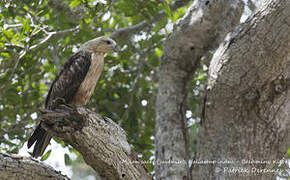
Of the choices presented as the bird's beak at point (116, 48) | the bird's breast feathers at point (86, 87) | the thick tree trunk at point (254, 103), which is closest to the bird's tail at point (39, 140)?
the bird's breast feathers at point (86, 87)

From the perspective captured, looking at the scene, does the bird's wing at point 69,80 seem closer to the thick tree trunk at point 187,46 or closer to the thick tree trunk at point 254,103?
the thick tree trunk at point 187,46

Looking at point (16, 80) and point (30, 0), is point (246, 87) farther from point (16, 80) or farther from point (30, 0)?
point (16, 80)

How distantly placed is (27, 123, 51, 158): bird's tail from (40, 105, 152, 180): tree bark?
109cm

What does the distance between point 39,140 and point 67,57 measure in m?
1.77

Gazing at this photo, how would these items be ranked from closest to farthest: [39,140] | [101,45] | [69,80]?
[39,140] < [69,80] < [101,45]

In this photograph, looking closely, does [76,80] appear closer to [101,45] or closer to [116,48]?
[101,45]

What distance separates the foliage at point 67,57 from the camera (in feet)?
16.1

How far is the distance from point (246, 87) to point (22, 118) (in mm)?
3611

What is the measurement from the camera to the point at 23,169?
10.1ft

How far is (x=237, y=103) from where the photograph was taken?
3.40m

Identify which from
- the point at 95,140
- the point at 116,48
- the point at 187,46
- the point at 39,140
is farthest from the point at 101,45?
the point at 95,140

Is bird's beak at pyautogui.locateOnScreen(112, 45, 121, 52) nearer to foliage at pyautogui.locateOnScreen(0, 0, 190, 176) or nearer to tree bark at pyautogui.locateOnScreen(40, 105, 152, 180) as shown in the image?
foliage at pyautogui.locateOnScreen(0, 0, 190, 176)

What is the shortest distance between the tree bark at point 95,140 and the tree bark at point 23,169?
0.92 ft

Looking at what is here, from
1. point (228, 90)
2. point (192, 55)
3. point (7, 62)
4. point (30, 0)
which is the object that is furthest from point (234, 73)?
point (7, 62)
